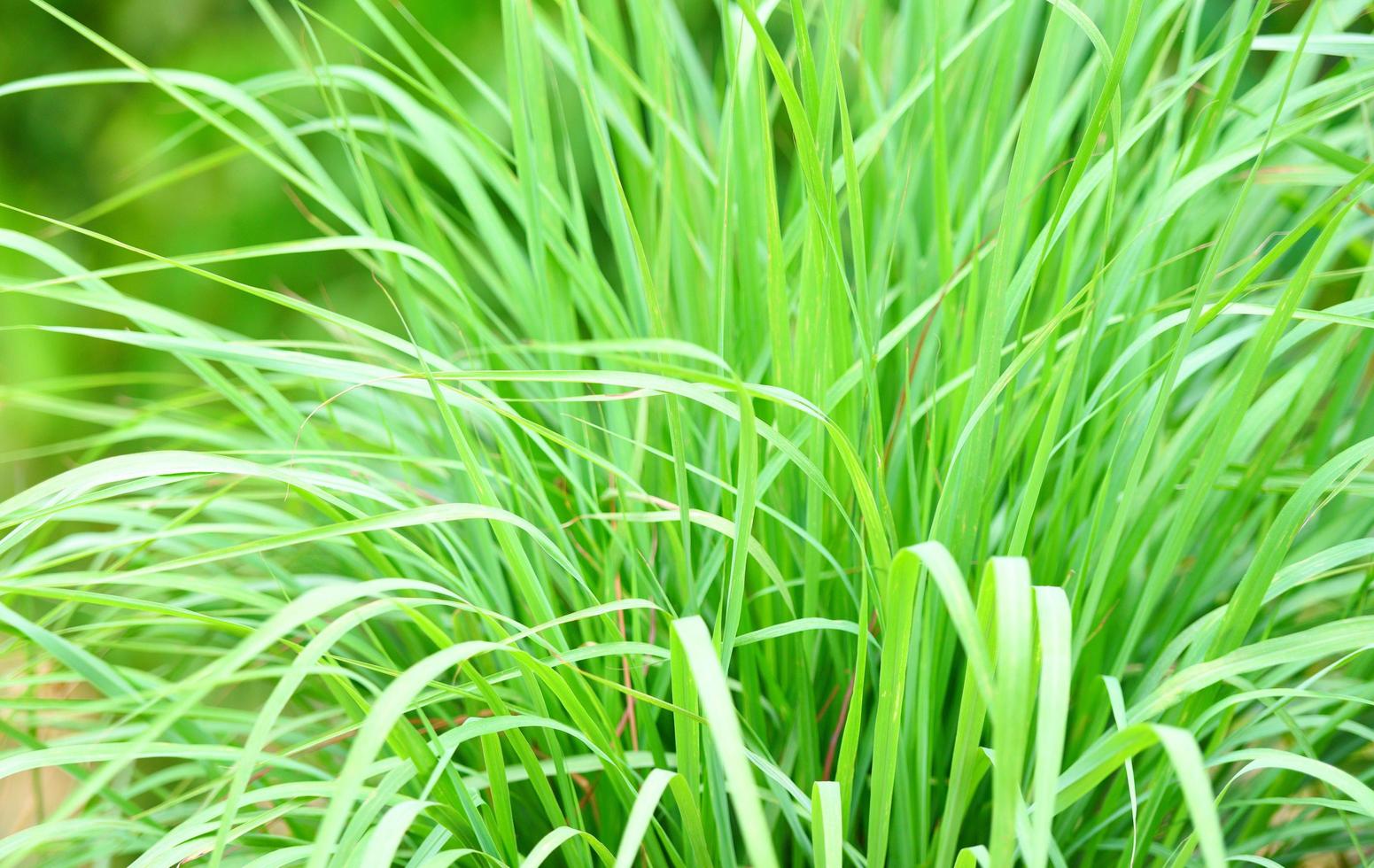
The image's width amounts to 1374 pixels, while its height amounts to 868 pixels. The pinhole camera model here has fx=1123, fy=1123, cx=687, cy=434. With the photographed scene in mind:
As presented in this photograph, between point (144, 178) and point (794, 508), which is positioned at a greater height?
point (144, 178)

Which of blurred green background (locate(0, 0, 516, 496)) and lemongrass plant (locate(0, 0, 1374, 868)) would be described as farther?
blurred green background (locate(0, 0, 516, 496))

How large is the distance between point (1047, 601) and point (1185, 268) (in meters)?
0.40

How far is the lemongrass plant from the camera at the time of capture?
1.42 ft

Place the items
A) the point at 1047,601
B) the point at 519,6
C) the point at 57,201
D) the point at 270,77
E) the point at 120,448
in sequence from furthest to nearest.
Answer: the point at 57,201 → the point at 120,448 → the point at 270,77 → the point at 519,6 → the point at 1047,601

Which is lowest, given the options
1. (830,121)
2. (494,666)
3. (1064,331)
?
(494,666)

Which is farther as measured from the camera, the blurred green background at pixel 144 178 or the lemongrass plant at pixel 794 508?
the blurred green background at pixel 144 178

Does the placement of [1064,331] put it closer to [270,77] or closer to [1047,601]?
[1047,601]

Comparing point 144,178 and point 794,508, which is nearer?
point 794,508

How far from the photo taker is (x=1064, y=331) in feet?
2.27

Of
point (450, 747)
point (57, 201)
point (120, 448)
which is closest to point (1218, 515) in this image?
point (450, 747)

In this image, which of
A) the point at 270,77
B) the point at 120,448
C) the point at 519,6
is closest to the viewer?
the point at 519,6

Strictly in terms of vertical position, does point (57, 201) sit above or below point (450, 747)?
above

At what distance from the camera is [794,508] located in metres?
0.62

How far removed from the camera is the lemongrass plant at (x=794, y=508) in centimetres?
43
